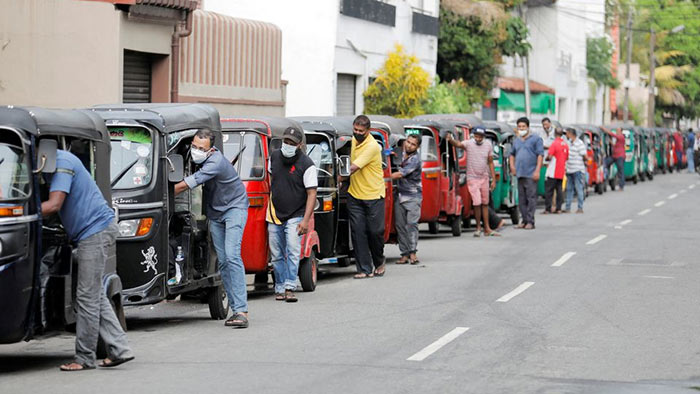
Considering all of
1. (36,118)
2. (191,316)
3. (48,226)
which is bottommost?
(191,316)

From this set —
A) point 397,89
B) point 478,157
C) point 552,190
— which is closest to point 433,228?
point 478,157

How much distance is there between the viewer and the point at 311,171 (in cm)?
1425

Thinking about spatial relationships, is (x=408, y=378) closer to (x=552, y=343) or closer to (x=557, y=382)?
(x=557, y=382)

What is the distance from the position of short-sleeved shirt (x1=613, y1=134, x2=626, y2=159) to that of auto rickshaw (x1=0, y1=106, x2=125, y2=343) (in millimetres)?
33089

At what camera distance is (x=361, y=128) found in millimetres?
16609

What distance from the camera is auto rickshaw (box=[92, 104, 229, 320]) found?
11.9m

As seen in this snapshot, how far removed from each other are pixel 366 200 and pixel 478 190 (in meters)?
6.75

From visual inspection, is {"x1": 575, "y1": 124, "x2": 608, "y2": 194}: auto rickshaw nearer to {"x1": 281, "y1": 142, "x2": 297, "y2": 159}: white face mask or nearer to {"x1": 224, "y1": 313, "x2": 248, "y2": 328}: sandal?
{"x1": 281, "y1": 142, "x2": 297, "y2": 159}: white face mask

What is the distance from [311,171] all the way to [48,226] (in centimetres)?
445

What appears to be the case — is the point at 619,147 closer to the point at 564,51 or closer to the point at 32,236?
the point at 564,51

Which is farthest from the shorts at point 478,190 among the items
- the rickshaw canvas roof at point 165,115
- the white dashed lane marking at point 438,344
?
the white dashed lane marking at point 438,344

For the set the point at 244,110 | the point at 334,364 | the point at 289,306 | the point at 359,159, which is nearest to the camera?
the point at 334,364

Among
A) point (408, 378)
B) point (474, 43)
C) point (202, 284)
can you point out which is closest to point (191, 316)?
point (202, 284)

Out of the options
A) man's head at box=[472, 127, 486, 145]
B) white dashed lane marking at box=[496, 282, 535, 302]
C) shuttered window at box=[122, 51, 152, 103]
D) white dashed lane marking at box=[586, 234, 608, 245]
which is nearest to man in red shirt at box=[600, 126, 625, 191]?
white dashed lane marking at box=[586, 234, 608, 245]
